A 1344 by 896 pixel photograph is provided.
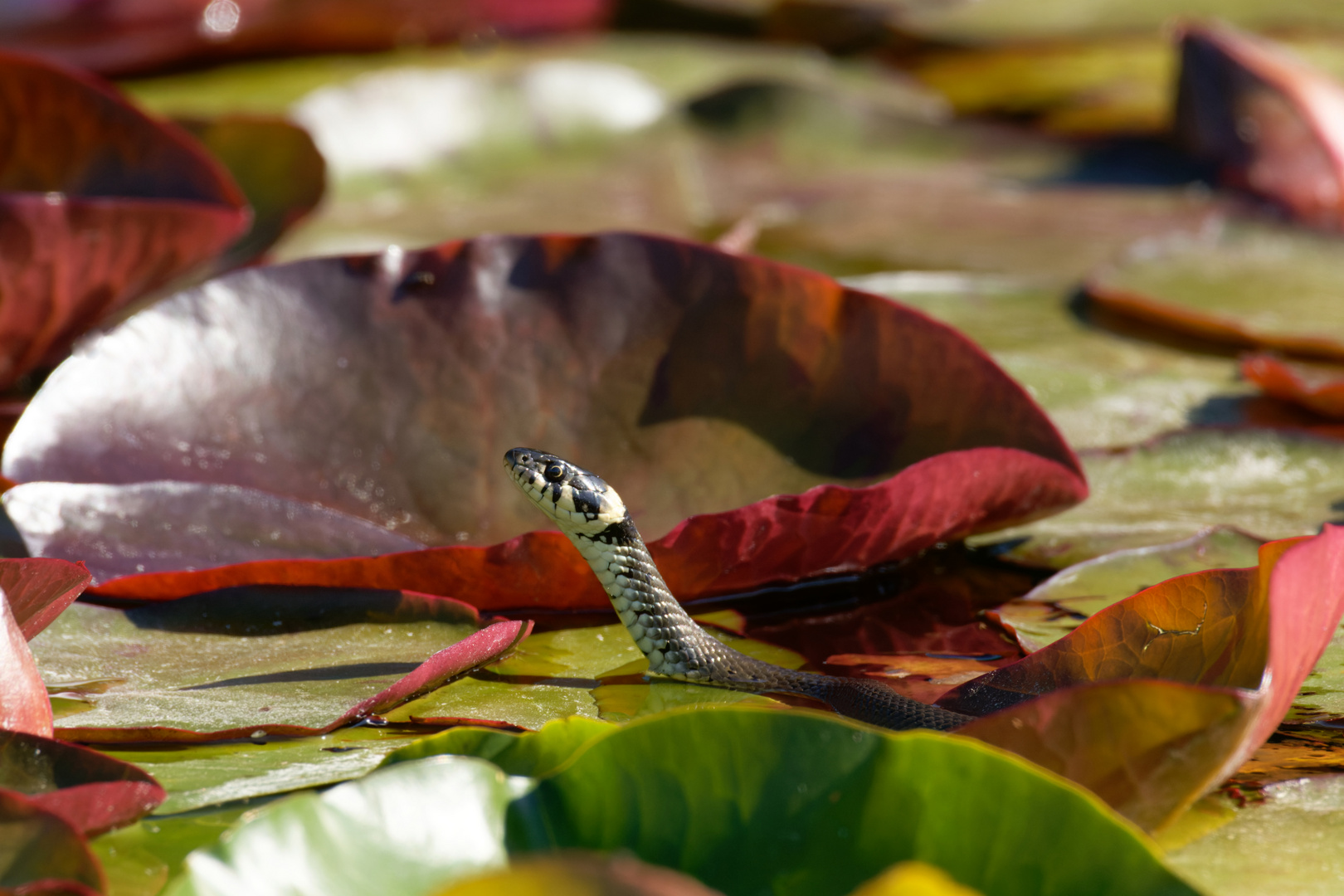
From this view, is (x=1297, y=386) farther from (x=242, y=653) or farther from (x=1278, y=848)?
(x=242, y=653)

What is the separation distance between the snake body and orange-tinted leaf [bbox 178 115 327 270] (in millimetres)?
947

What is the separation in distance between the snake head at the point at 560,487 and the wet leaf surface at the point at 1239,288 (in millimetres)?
1278

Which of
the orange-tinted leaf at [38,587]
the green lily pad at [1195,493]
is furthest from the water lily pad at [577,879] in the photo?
the green lily pad at [1195,493]

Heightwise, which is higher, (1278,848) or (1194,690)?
(1194,690)

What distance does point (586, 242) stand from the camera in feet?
5.15

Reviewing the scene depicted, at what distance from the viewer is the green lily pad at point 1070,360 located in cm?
189

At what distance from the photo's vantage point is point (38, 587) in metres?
1.04

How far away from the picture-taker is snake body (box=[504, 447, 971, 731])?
121cm

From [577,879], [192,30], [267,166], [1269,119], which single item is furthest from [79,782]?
[192,30]

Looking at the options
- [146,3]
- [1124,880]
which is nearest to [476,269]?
[1124,880]

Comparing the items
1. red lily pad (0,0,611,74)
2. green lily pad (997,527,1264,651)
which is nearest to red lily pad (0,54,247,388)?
green lily pad (997,527,1264,651)

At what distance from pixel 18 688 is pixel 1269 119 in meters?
2.88

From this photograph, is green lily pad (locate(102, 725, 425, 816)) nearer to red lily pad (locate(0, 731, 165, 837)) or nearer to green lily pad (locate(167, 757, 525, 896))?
red lily pad (locate(0, 731, 165, 837))

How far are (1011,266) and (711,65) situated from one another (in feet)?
5.24
